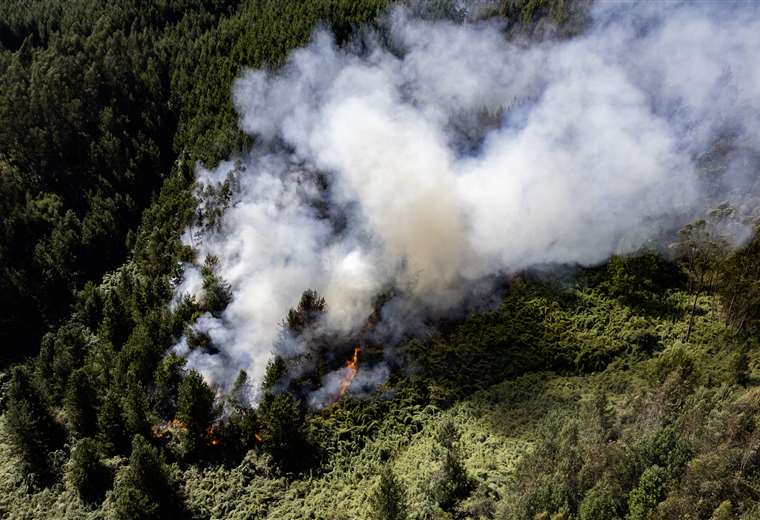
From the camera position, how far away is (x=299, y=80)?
75938mm

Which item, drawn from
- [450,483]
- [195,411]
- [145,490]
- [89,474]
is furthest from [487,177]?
[89,474]

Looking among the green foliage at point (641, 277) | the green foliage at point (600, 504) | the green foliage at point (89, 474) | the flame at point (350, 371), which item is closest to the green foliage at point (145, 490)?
the green foliage at point (89, 474)

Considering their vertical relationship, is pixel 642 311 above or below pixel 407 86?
below

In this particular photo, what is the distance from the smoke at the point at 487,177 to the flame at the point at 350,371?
7.94 ft

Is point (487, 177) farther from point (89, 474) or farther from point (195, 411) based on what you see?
point (89, 474)

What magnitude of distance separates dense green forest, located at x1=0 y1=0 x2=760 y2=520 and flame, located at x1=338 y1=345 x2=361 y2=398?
3.46ft

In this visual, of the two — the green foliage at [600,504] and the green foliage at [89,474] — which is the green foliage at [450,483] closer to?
the green foliage at [600,504]

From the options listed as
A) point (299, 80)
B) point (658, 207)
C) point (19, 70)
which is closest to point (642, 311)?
point (658, 207)

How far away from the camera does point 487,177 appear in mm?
53344

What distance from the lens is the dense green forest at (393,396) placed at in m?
29.7

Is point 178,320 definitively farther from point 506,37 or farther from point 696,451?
point 506,37

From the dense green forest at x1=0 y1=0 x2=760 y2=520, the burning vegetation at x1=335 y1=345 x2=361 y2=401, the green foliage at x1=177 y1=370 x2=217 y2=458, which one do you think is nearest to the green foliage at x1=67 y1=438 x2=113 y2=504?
the dense green forest at x1=0 y1=0 x2=760 y2=520

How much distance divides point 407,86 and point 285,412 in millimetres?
44990

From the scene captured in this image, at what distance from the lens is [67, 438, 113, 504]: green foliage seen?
4325 cm
